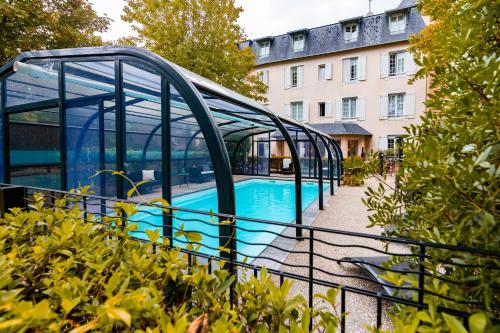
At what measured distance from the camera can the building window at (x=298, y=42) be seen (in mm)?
21875

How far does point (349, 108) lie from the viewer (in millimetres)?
20172

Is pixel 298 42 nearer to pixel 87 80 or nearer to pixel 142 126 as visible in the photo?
pixel 142 126

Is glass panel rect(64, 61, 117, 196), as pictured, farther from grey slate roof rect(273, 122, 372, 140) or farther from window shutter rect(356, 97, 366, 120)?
window shutter rect(356, 97, 366, 120)

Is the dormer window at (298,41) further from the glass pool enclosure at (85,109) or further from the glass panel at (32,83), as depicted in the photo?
the glass panel at (32,83)

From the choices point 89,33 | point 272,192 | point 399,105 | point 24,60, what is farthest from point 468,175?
point 399,105

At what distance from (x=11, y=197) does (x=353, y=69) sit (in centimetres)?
2153

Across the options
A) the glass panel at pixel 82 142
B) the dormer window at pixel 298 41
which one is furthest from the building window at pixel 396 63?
the glass panel at pixel 82 142

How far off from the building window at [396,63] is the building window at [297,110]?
268 inches

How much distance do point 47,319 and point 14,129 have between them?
246 inches

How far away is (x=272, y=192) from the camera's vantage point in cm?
1239

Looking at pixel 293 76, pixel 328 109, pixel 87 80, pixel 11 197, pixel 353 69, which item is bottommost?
pixel 11 197

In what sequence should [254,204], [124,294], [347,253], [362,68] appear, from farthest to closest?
[362,68]
[254,204]
[347,253]
[124,294]

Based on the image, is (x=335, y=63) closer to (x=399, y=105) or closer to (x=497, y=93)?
(x=399, y=105)

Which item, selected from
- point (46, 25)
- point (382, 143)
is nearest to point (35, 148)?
point (46, 25)
